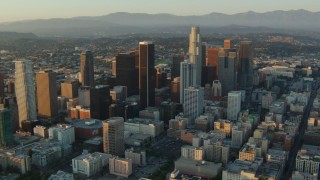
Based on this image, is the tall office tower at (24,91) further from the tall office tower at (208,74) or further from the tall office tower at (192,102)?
the tall office tower at (208,74)

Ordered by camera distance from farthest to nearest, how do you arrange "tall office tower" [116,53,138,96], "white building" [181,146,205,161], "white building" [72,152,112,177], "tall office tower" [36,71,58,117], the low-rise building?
"tall office tower" [116,53,138,96]
"tall office tower" [36,71,58,117]
"white building" [181,146,205,161]
"white building" [72,152,112,177]
the low-rise building

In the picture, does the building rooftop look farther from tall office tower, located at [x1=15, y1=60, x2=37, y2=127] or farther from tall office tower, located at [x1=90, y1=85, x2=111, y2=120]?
tall office tower, located at [x1=15, y1=60, x2=37, y2=127]

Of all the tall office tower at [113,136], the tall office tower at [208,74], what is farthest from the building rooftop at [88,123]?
the tall office tower at [208,74]

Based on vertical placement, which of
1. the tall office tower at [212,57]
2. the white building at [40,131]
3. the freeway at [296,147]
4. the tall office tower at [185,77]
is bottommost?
the freeway at [296,147]

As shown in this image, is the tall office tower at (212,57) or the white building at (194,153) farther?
the tall office tower at (212,57)

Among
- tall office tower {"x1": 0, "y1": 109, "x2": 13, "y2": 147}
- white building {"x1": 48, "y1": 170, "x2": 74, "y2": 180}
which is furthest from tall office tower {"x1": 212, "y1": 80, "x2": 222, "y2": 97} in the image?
white building {"x1": 48, "y1": 170, "x2": 74, "y2": 180}

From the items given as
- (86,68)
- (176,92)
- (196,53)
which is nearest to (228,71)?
(196,53)

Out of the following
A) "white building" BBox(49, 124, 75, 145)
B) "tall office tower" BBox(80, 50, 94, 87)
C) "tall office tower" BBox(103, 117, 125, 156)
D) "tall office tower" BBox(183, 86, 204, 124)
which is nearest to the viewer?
"tall office tower" BBox(103, 117, 125, 156)
